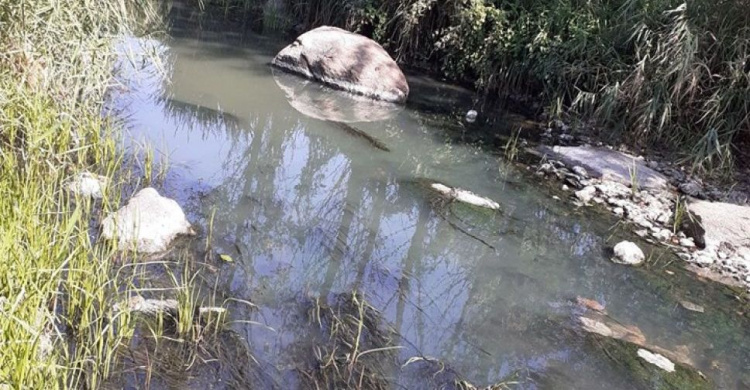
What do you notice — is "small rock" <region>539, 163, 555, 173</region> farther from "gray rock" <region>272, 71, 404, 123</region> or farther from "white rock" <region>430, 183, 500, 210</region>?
"gray rock" <region>272, 71, 404, 123</region>

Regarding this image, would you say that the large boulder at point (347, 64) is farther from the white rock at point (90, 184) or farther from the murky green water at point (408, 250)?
the white rock at point (90, 184)

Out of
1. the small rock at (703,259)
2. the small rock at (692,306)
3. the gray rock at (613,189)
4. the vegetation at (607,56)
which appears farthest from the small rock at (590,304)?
→ the vegetation at (607,56)

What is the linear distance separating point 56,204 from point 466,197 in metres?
2.91

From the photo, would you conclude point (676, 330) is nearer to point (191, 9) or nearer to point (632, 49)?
point (632, 49)

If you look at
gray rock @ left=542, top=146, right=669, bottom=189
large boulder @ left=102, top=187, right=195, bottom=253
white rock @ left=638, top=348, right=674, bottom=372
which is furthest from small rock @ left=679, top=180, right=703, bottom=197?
large boulder @ left=102, top=187, right=195, bottom=253

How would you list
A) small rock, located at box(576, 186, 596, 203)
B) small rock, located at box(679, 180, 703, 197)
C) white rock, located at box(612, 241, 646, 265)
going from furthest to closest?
small rock, located at box(679, 180, 703, 197) < small rock, located at box(576, 186, 596, 203) < white rock, located at box(612, 241, 646, 265)

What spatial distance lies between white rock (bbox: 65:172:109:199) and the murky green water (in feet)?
1.71

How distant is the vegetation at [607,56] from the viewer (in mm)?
6336

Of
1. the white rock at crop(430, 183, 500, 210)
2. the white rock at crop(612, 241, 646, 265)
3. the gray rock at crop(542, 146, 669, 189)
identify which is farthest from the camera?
the gray rock at crop(542, 146, 669, 189)

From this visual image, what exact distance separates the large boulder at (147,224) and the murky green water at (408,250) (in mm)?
258

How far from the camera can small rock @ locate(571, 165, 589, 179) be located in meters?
6.08

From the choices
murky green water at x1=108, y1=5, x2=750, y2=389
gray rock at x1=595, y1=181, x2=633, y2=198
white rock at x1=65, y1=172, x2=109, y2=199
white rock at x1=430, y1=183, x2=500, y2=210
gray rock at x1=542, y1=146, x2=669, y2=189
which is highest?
gray rock at x1=542, y1=146, x2=669, y2=189

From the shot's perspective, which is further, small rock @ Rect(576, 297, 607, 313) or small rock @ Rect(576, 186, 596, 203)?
small rock @ Rect(576, 186, 596, 203)

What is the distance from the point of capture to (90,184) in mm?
3904
